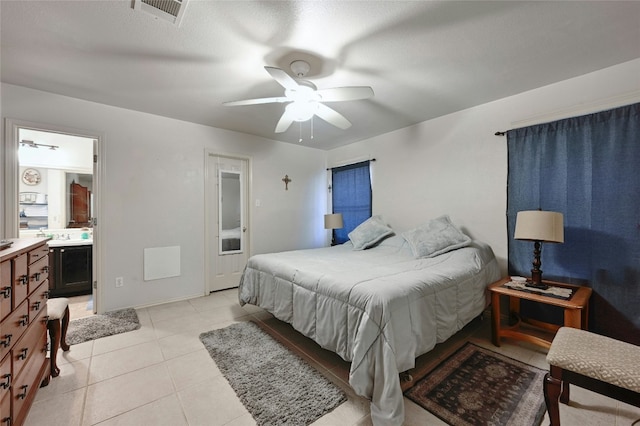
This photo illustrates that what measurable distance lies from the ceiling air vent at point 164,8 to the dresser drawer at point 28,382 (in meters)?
2.03

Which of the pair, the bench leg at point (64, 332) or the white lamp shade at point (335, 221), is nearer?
the bench leg at point (64, 332)

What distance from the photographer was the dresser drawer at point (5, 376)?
111 centimetres

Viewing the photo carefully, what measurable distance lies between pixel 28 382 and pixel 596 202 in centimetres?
421

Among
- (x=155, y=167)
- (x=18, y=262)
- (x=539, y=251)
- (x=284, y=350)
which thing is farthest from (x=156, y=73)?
(x=539, y=251)

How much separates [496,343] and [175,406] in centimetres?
255

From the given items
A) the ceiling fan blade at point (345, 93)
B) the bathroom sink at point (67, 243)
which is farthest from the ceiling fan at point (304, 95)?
the bathroom sink at point (67, 243)

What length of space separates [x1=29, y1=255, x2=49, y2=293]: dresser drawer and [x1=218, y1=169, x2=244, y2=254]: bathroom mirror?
2174 millimetres

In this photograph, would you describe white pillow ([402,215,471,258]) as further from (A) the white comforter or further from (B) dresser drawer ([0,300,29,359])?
(B) dresser drawer ([0,300,29,359])

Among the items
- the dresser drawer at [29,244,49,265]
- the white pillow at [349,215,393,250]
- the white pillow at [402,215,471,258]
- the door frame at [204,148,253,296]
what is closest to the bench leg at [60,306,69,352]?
the dresser drawer at [29,244,49,265]

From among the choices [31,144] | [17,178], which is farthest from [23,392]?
[31,144]

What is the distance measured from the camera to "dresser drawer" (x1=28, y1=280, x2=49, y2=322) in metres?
1.51

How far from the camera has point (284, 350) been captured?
221 centimetres

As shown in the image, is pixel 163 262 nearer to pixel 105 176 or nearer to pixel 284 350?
pixel 105 176

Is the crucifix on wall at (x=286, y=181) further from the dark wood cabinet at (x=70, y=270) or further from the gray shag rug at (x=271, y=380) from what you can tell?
the dark wood cabinet at (x=70, y=270)
